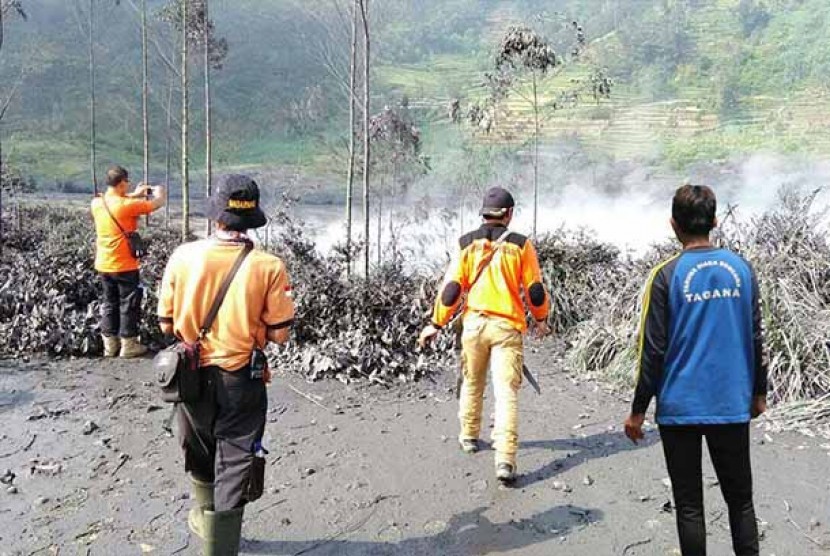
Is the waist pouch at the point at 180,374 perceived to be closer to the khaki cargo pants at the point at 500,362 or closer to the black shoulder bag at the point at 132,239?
the khaki cargo pants at the point at 500,362

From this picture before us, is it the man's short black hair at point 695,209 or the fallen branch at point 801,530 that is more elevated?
the man's short black hair at point 695,209

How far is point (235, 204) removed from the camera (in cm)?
323

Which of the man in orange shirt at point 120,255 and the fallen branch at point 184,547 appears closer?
the fallen branch at point 184,547

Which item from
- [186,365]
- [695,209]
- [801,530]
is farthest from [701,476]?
[186,365]

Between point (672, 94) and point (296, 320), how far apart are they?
45579 millimetres

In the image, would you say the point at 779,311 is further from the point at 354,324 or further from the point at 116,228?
the point at 116,228

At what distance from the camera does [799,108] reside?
42531 millimetres

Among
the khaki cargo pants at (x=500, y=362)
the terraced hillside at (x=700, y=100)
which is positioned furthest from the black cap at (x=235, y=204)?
the terraced hillside at (x=700, y=100)

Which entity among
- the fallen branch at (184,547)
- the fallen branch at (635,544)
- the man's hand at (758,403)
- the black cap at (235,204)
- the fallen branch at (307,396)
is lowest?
the fallen branch at (184,547)

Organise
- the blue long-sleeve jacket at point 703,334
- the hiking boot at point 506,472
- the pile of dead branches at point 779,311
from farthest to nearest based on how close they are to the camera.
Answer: the pile of dead branches at point 779,311 → the hiking boot at point 506,472 → the blue long-sleeve jacket at point 703,334

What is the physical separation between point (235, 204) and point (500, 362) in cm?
197

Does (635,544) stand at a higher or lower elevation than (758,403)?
lower

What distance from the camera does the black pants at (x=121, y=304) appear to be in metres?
7.19

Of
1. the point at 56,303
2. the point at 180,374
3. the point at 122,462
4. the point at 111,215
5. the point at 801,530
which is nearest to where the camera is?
the point at 180,374
